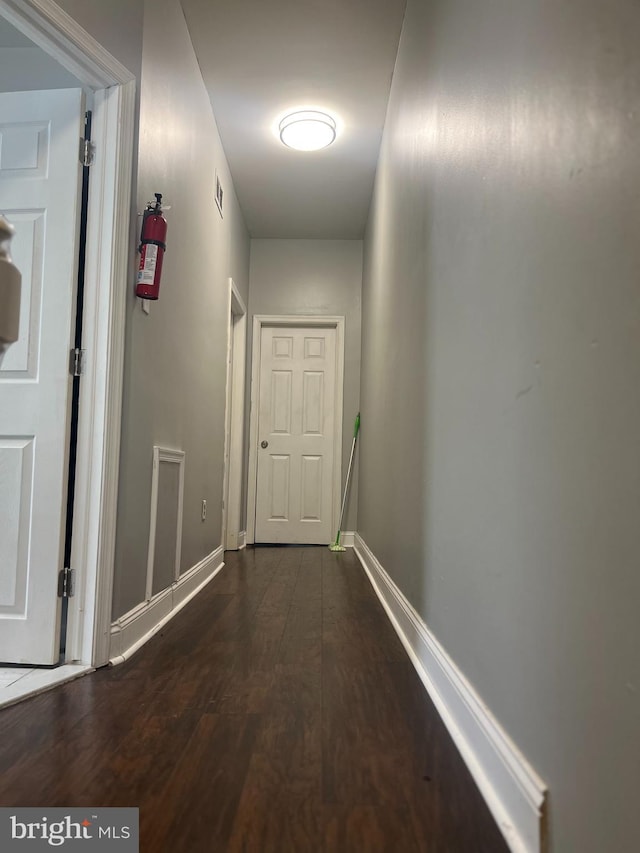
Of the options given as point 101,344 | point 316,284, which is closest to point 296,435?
point 316,284

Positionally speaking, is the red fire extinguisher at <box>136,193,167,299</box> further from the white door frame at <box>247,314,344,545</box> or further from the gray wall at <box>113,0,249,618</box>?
the white door frame at <box>247,314,344,545</box>

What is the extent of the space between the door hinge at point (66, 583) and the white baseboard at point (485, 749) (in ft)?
3.74

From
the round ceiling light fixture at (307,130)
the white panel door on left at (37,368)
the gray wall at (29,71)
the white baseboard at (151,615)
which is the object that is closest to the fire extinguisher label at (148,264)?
the white panel door on left at (37,368)

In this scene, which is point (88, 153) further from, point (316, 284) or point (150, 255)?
point (316, 284)

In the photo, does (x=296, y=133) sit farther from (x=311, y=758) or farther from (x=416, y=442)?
(x=311, y=758)

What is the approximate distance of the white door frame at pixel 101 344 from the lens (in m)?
1.97

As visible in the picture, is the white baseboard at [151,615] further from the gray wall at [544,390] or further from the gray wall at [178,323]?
the gray wall at [544,390]

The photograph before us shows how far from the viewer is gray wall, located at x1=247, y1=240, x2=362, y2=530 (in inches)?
215

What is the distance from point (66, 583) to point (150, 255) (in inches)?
45.4

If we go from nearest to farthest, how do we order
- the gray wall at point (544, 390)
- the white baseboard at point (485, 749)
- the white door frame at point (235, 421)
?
the gray wall at point (544, 390) < the white baseboard at point (485, 749) < the white door frame at point (235, 421)

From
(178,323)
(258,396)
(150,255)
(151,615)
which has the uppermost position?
(150,255)

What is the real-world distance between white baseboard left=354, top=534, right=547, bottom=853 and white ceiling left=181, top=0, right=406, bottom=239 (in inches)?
107

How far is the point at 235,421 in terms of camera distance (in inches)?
199

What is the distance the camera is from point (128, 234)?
2150mm
